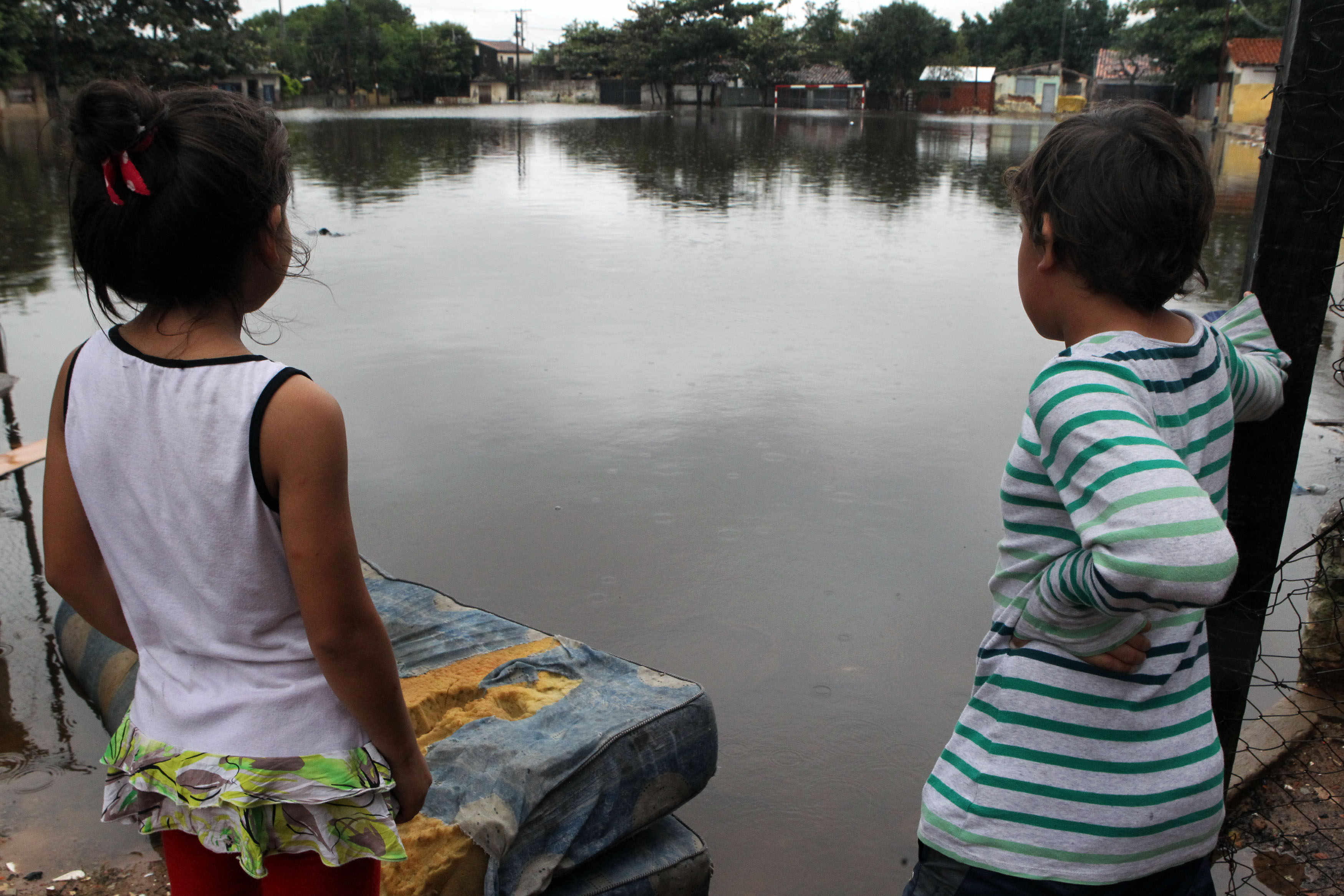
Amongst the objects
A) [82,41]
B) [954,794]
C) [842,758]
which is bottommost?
[842,758]

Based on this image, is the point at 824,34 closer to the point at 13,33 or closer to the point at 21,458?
the point at 13,33

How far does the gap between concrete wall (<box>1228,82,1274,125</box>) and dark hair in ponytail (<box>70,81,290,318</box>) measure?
3609 centimetres

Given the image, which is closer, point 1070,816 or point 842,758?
point 1070,816

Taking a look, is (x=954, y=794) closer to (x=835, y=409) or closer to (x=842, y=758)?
(x=842, y=758)

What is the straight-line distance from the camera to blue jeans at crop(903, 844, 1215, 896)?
4.07ft

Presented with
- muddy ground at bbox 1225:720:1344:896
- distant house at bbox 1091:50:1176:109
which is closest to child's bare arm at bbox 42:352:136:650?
muddy ground at bbox 1225:720:1344:896

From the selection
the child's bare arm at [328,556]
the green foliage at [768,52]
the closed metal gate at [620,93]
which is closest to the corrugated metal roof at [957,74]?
the green foliage at [768,52]

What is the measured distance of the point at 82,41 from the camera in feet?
114

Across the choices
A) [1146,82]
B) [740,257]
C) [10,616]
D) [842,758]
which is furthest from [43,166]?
[1146,82]

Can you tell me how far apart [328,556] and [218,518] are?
0.44 ft

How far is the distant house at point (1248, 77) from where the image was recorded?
104 feet

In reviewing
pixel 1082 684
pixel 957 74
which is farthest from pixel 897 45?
pixel 1082 684

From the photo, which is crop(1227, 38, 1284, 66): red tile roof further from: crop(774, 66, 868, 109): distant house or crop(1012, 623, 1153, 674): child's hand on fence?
crop(1012, 623, 1153, 674): child's hand on fence

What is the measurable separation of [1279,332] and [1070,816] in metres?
0.90
